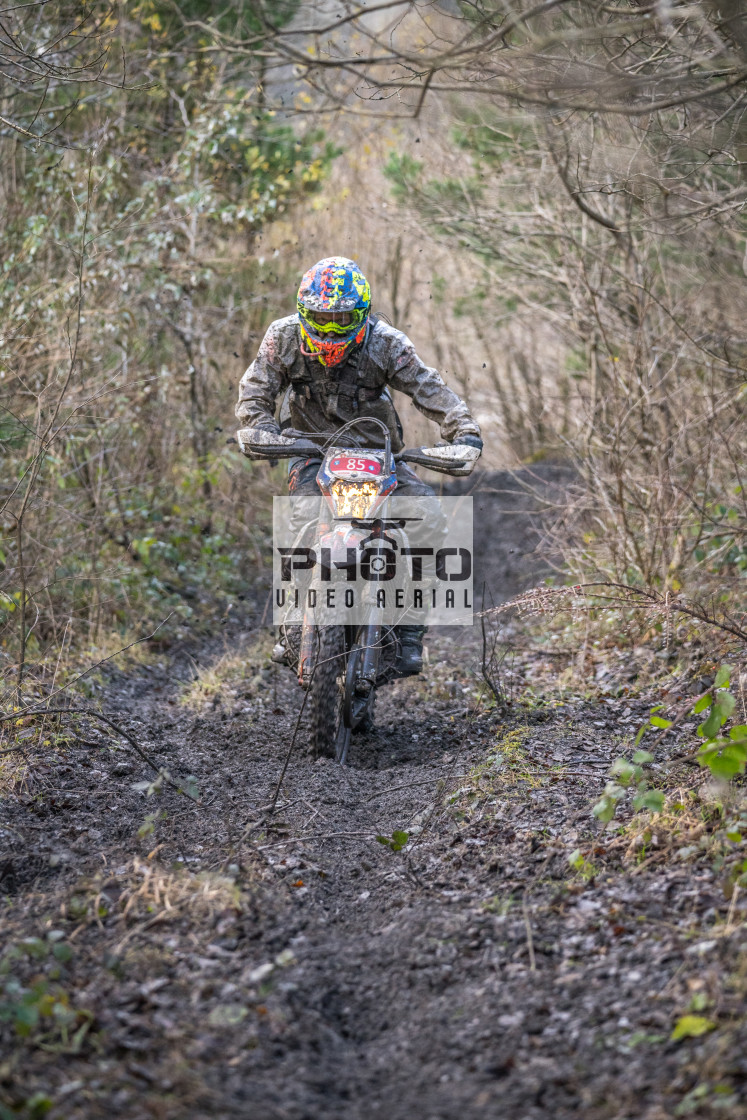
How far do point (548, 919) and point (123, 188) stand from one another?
34.5 ft

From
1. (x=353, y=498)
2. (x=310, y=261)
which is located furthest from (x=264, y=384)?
(x=310, y=261)

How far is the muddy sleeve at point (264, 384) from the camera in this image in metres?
5.86

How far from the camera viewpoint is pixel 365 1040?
295 centimetres

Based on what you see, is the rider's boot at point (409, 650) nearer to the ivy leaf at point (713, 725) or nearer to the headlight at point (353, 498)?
the headlight at point (353, 498)

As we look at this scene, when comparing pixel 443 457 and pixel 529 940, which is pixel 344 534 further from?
pixel 529 940

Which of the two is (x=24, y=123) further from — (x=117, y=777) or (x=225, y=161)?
(x=117, y=777)

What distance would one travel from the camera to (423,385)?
611 centimetres

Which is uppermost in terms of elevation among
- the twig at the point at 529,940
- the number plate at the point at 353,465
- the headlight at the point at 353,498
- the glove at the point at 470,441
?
the glove at the point at 470,441

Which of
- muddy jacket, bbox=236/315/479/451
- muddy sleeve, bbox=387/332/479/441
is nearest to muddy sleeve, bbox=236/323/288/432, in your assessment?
muddy jacket, bbox=236/315/479/451

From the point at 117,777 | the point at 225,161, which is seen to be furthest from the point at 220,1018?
the point at 225,161

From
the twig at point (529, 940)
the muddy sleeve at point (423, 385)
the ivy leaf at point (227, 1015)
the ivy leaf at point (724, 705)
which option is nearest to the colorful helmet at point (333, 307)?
the muddy sleeve at point (423, 385)

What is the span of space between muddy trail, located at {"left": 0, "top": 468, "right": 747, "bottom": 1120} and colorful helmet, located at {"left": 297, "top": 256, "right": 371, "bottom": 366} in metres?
2.26

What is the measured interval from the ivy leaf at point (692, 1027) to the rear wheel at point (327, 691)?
2.79 m

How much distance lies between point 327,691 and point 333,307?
2.01m
